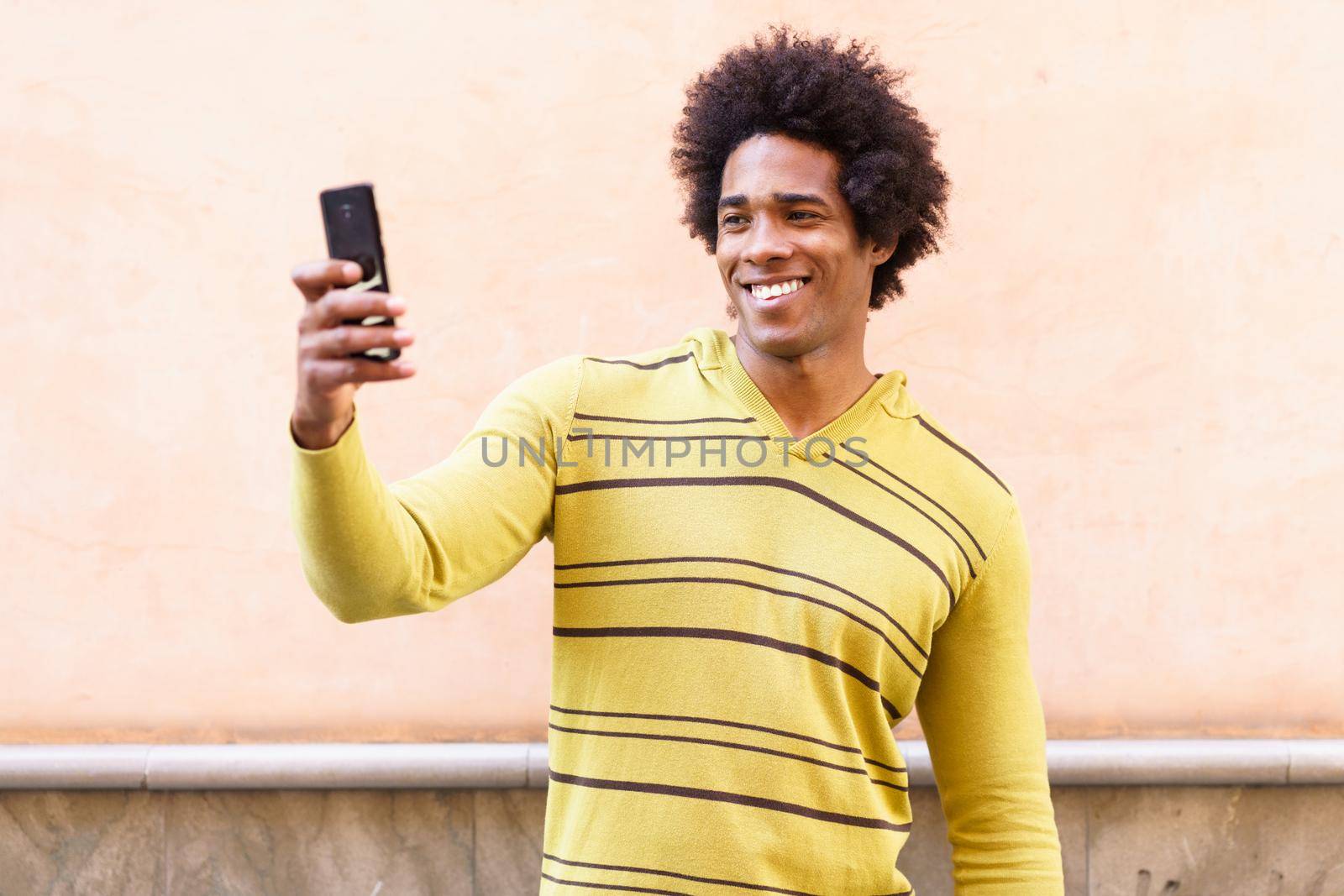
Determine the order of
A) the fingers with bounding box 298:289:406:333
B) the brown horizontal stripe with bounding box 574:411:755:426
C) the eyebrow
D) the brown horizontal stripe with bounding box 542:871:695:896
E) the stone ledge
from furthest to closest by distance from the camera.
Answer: the stone ledge < the eyebrow < the brown horizontal stripe with bounding box 574:411:755:426 < the brown horizontal stripe with bounding box 542:871:695:896 < the fingers with bounding box 298:289:406:333

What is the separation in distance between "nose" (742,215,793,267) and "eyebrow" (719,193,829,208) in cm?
4

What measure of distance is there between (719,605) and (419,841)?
1841 millimetres

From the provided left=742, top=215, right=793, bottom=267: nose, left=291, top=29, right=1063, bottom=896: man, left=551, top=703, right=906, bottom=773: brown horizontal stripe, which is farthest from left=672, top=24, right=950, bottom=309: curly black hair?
left=551, top=703, right=906, bottom=773: brown horizontal stripe

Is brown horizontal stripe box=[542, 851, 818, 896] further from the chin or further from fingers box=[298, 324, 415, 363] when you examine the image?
fingers box=[298, 324, 415, 363]

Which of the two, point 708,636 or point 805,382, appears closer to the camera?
point 708,636

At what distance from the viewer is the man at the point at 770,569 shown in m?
1.74

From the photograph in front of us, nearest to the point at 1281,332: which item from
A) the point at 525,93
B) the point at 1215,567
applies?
the point at 1215,567

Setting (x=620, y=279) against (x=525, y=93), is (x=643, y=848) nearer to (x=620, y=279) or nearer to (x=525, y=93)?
(x=620, y=279)

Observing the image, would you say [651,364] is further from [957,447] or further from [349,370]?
[349,370]

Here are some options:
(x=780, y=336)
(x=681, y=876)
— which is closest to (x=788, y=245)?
(x=780, y=336)

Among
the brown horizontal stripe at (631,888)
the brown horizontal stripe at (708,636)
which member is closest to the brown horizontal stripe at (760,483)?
the brown horizontal stripe at (708,636)

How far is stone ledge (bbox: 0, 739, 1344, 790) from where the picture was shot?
316 cm

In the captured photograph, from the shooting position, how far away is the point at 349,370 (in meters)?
1.20

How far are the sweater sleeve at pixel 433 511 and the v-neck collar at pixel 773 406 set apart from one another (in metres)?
0.23
